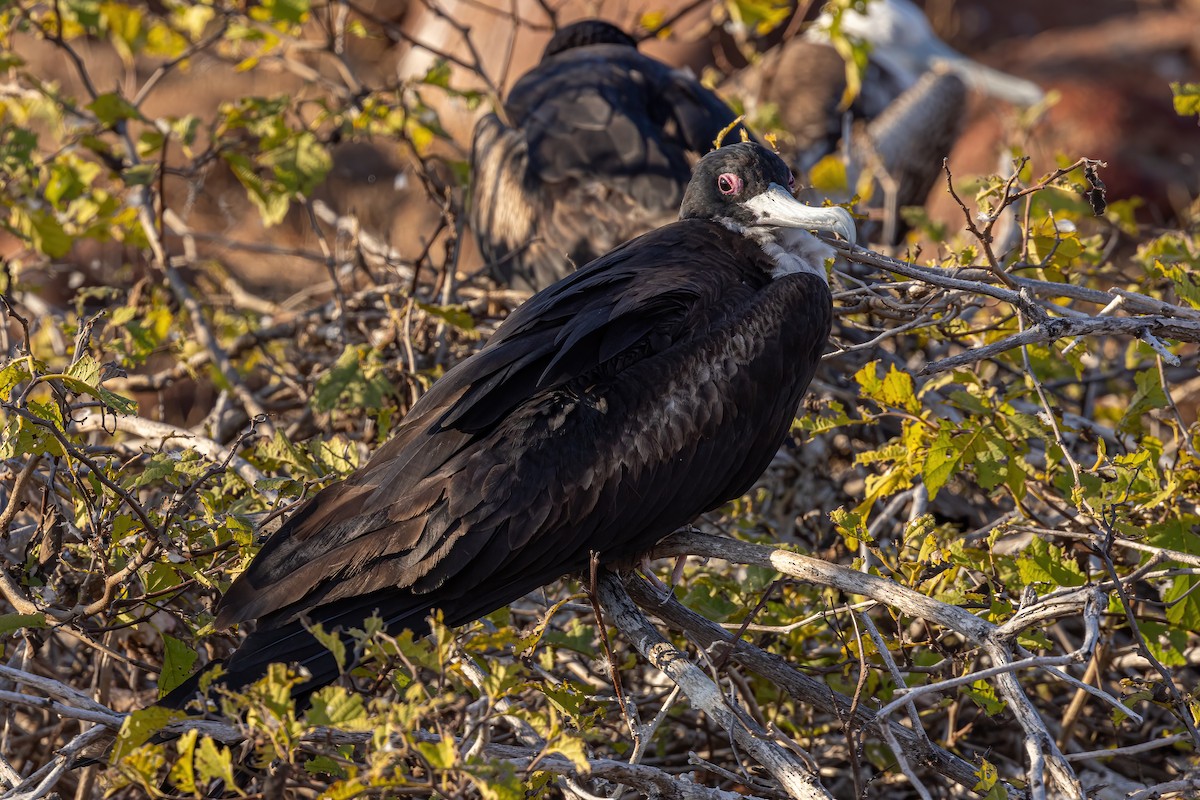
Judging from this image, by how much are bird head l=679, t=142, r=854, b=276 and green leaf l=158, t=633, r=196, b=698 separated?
148 centimetres

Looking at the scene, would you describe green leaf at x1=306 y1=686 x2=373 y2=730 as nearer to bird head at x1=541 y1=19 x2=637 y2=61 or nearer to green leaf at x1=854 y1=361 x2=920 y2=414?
green leaf at x1=854 y1=361 x2=920 y2=414

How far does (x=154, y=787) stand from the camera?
1672 mm

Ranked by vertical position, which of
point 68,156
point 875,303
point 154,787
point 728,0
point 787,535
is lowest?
point 787,535

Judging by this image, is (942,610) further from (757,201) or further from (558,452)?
(757,201)

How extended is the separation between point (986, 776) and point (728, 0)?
3.37m

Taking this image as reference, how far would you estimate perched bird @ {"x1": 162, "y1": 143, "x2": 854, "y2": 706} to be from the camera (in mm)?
2324

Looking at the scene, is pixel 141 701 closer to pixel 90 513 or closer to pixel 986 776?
pixel 90 513

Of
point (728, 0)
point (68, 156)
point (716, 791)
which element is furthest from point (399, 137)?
point (716, 791)

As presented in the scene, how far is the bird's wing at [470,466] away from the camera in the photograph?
2318 millimetres

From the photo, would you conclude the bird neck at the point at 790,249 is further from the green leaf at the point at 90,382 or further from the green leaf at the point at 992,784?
the green leaf at the point at 90,382

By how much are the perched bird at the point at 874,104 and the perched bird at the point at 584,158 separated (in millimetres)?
468

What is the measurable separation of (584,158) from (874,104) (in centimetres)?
347

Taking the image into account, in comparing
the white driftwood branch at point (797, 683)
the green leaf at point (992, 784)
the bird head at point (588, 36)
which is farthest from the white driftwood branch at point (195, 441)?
the bird head at point (588, 36)

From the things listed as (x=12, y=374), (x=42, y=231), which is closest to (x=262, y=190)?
(x=42, y=231)
